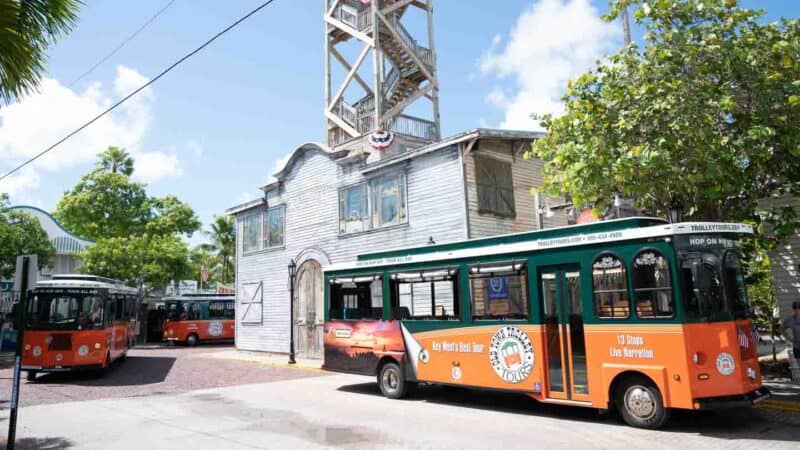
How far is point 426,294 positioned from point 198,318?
26150mm

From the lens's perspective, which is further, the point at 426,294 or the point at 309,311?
the point at 309,311

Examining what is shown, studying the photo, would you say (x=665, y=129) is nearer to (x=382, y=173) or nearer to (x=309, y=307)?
(x=382, y=173)

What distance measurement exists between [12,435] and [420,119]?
62.1ft

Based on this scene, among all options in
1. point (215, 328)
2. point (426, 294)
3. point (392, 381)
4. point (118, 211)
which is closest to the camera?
point (426, 294)

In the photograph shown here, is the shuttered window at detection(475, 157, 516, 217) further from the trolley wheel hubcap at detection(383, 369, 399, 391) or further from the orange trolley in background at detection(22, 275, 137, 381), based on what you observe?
the orange trolley in background at detection(22, 275, 137, 381)

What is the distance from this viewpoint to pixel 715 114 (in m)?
10.9

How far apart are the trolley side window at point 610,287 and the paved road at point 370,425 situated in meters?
1.74

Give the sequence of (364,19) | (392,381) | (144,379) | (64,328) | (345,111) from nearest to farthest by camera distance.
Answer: (392,381), (64,328), (144,379), (364,19), (345,111)

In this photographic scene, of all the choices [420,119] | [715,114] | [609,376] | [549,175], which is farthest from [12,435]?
[420,119]

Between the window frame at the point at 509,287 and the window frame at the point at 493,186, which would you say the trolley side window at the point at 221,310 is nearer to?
the window frame at the point at 493,186

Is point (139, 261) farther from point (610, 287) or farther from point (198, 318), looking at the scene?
point (610, 287)

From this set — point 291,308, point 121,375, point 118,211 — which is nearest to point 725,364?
point 291,308

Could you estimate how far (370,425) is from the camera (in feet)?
30.4

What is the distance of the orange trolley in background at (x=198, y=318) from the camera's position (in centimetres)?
3356
